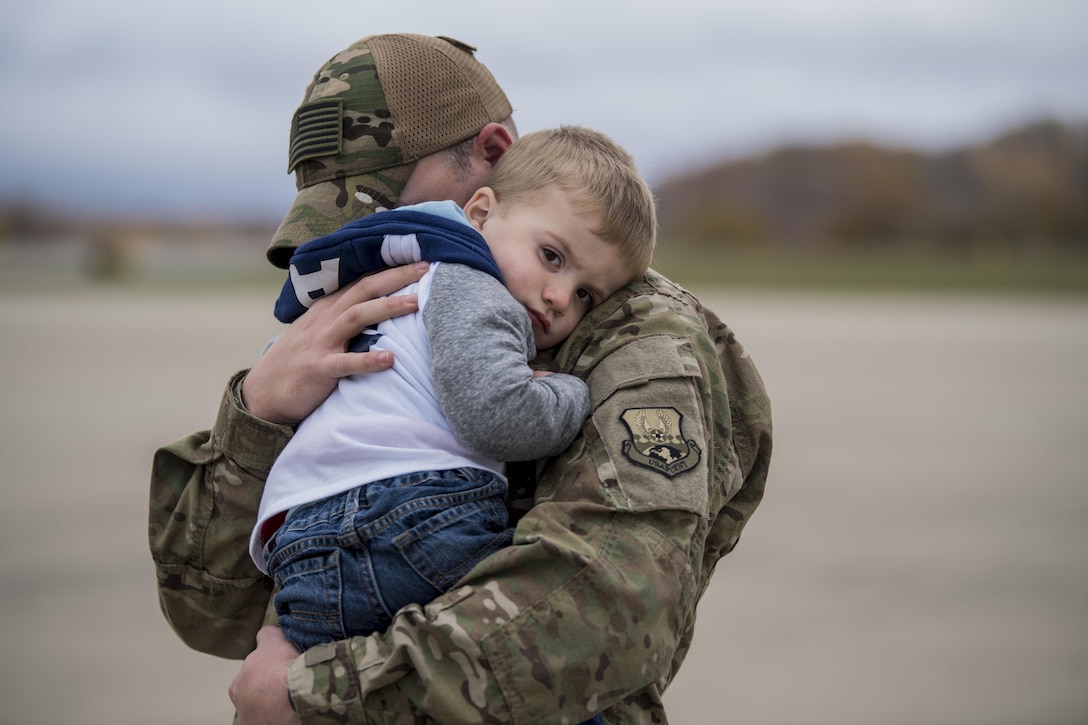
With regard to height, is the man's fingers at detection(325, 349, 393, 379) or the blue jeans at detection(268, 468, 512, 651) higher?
the man's fingers at detection(325, 349, 393, 379)

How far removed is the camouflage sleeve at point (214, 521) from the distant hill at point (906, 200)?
40411 millimetres

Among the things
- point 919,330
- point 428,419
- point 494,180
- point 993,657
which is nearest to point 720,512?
point 428,419

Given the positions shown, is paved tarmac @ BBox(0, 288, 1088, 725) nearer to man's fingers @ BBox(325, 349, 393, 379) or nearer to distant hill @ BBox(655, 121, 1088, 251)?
man's fingers @ BBox(325, 349, 393, 379)

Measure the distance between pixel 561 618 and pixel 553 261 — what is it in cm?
74

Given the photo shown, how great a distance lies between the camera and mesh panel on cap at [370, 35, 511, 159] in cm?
239

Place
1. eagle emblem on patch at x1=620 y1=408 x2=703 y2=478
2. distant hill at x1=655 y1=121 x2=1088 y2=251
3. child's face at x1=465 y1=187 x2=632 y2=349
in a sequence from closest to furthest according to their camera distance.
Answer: eagle emblem on patch at x1=620 y1=408 x2=703 y2=478 < child's face at x1=465 y1=187 x2=632 y2=349 < distant hill at x1=655 y1=121 x2=1088 y2=251

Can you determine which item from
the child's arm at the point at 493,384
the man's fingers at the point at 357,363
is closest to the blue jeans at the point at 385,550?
the child's arm at the point at 493,384

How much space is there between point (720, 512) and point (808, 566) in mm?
5524

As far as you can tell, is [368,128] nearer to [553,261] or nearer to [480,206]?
[480,206]

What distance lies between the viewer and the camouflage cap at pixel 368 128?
7.76 ft

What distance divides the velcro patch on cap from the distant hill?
132ft

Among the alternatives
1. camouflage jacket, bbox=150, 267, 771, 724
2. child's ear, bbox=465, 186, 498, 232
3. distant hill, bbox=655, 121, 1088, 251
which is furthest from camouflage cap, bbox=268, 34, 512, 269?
distant hill, bbox=655, 121, 1088, 251

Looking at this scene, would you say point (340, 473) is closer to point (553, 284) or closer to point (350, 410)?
point (350, 410)

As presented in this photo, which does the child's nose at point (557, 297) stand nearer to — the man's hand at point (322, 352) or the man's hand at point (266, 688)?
the man's hand at point (322, 352)
